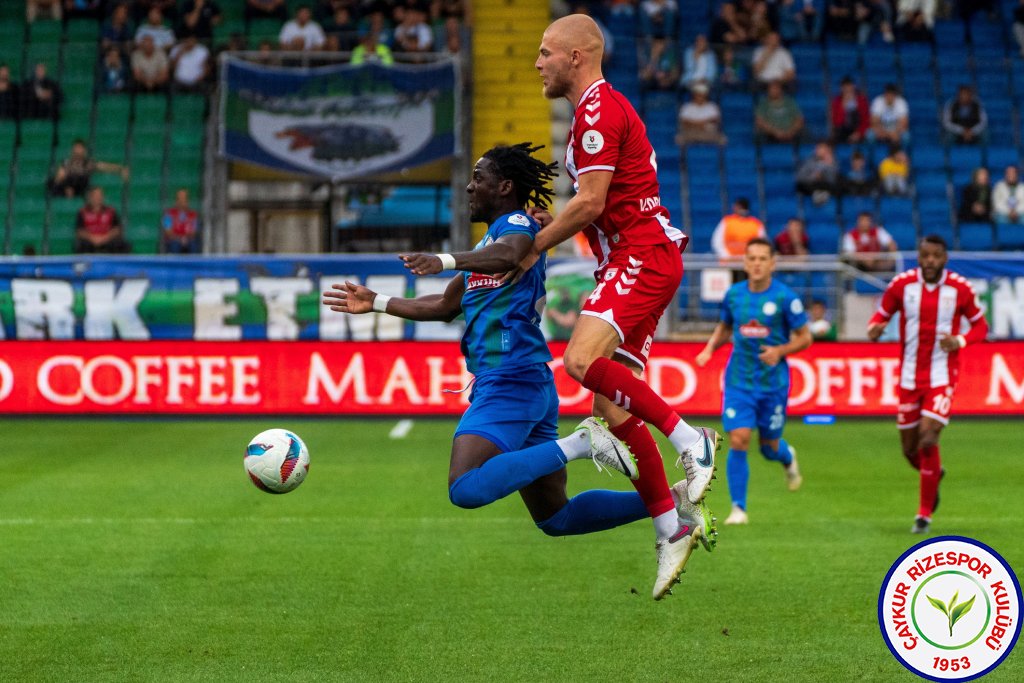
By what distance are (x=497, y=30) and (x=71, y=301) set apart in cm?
1144

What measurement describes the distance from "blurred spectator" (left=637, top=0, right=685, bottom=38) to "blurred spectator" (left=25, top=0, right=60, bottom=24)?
10789 mm

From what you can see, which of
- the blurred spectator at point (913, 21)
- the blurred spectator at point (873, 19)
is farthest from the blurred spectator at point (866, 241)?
the blurred spectator at point (913, 21)

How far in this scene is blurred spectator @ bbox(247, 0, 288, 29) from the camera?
2728 cm

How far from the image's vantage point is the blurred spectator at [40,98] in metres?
25.7

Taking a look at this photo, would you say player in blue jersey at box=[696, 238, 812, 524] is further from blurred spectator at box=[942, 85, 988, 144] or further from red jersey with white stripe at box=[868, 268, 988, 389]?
blurred spectator at box=[942, 85, 988, 144]

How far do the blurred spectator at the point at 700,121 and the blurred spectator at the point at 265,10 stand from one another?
754cm

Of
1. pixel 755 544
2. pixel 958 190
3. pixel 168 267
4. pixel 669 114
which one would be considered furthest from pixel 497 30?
pixel 755 544

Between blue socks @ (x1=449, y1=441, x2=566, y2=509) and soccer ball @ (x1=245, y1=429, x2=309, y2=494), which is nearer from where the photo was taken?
blue socks @ (x1=449, y1=441, x2=566, y2=509)

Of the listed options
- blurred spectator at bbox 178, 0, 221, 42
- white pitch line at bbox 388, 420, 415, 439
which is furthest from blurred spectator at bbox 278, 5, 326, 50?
white pitch line at bbox 388, 420, 415, 439

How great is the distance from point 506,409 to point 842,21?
22662 mm

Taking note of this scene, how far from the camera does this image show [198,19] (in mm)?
26219

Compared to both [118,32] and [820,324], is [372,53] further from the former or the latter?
[820,324]

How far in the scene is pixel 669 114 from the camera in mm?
26688

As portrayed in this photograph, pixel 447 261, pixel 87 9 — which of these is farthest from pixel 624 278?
pixel 87 9
